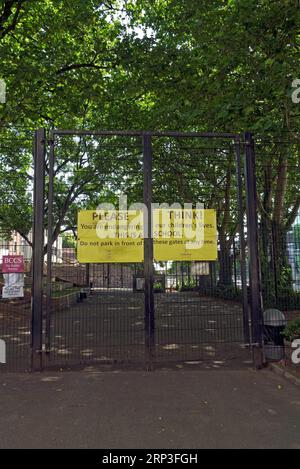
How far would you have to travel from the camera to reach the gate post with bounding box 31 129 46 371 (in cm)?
638

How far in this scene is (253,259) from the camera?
22.5 ft

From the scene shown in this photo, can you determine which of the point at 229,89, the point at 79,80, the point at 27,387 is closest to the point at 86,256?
the point at 27,387

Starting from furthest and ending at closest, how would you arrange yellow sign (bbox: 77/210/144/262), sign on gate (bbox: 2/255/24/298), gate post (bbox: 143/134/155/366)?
sign on gate (bbox: 2/255/24/298) < yellow sign (bbox: 77/210/144/262) < gate post (bbox: 143/134/155/366)

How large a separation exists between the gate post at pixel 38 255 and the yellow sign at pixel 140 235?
651 millimetres

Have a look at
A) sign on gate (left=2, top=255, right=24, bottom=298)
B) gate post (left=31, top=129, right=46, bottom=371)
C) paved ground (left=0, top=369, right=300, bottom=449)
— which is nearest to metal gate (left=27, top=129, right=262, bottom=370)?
gate post (left=31, top=129, right=46, bottom=371)

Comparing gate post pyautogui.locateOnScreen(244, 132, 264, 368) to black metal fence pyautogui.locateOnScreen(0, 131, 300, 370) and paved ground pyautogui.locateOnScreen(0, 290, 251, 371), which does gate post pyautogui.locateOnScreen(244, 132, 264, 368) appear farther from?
paved ground pyautogui.locateOnScreen(0, 290, 251, 371)

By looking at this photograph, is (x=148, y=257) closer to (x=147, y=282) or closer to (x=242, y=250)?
(x=147, y=282)

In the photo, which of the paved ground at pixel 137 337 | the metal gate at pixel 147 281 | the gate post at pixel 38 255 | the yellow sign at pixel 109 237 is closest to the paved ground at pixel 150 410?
the gate post at pixel 38 255

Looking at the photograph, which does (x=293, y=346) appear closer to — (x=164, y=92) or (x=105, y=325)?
Result: (x=105, y=325)

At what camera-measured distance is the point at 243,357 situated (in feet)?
23.6

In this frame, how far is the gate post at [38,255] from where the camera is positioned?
20.9 ft

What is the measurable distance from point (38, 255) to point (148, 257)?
182cm

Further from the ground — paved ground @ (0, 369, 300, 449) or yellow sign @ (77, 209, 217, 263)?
yellow sign @ (77, 209, 217, 263)

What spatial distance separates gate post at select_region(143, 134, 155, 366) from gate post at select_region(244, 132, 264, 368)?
5.65ft
